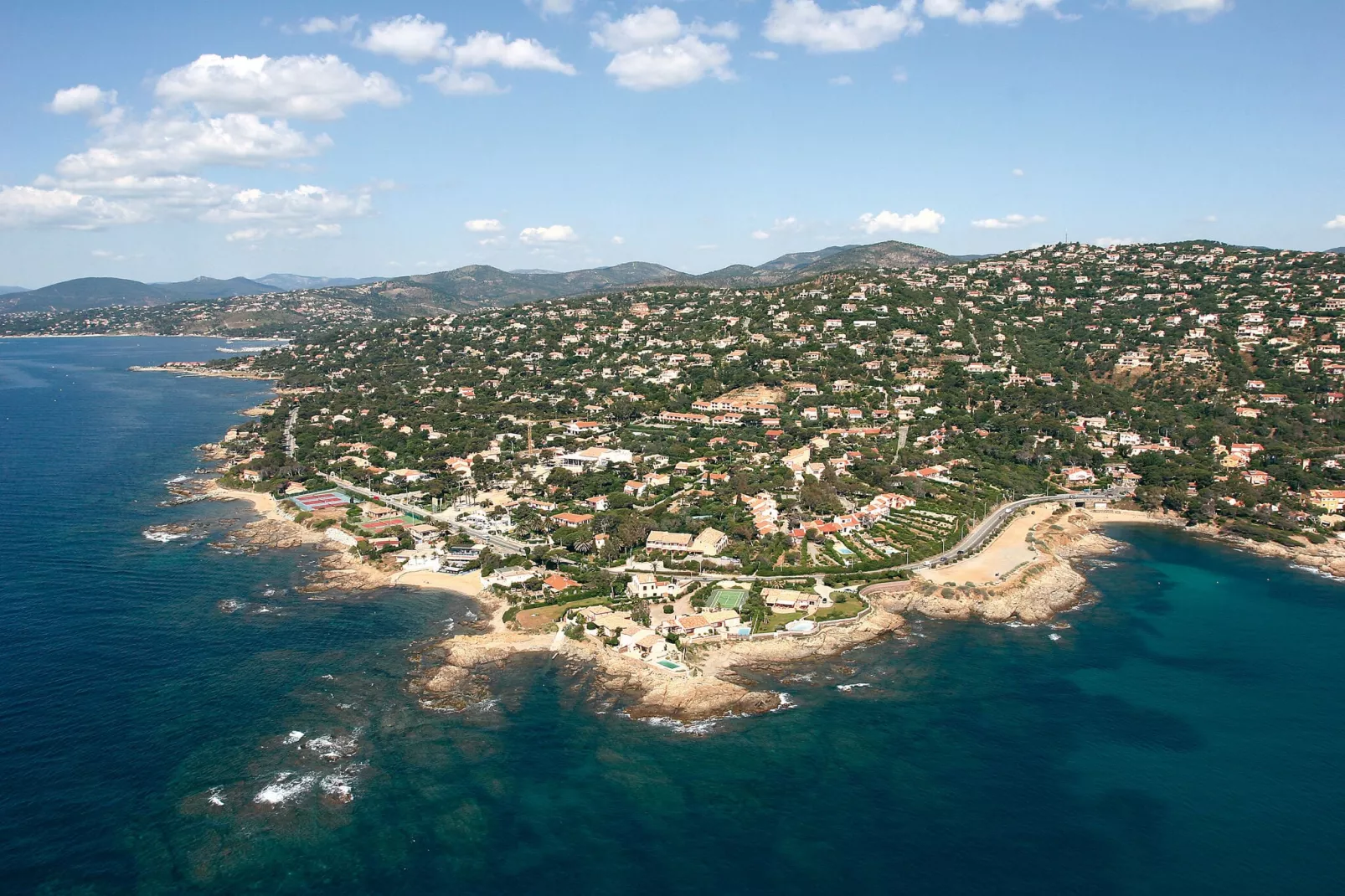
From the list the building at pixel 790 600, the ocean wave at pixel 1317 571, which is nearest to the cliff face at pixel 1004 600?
the building at pixel 790 600

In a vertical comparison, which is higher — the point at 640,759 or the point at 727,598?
the point at 727,598

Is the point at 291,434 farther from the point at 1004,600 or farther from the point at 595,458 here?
the point at 1004,600

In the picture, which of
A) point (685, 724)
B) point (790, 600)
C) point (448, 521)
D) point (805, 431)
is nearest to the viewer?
point (685, 724)

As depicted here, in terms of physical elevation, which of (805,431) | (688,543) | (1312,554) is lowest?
(1312,554)

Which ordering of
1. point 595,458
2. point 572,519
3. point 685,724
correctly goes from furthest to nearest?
point 595,458, point 572,519, point 685,724

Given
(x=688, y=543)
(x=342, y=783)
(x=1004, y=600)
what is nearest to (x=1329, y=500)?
(x=1004, y=600)

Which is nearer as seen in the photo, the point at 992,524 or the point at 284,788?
the point at 284,788
